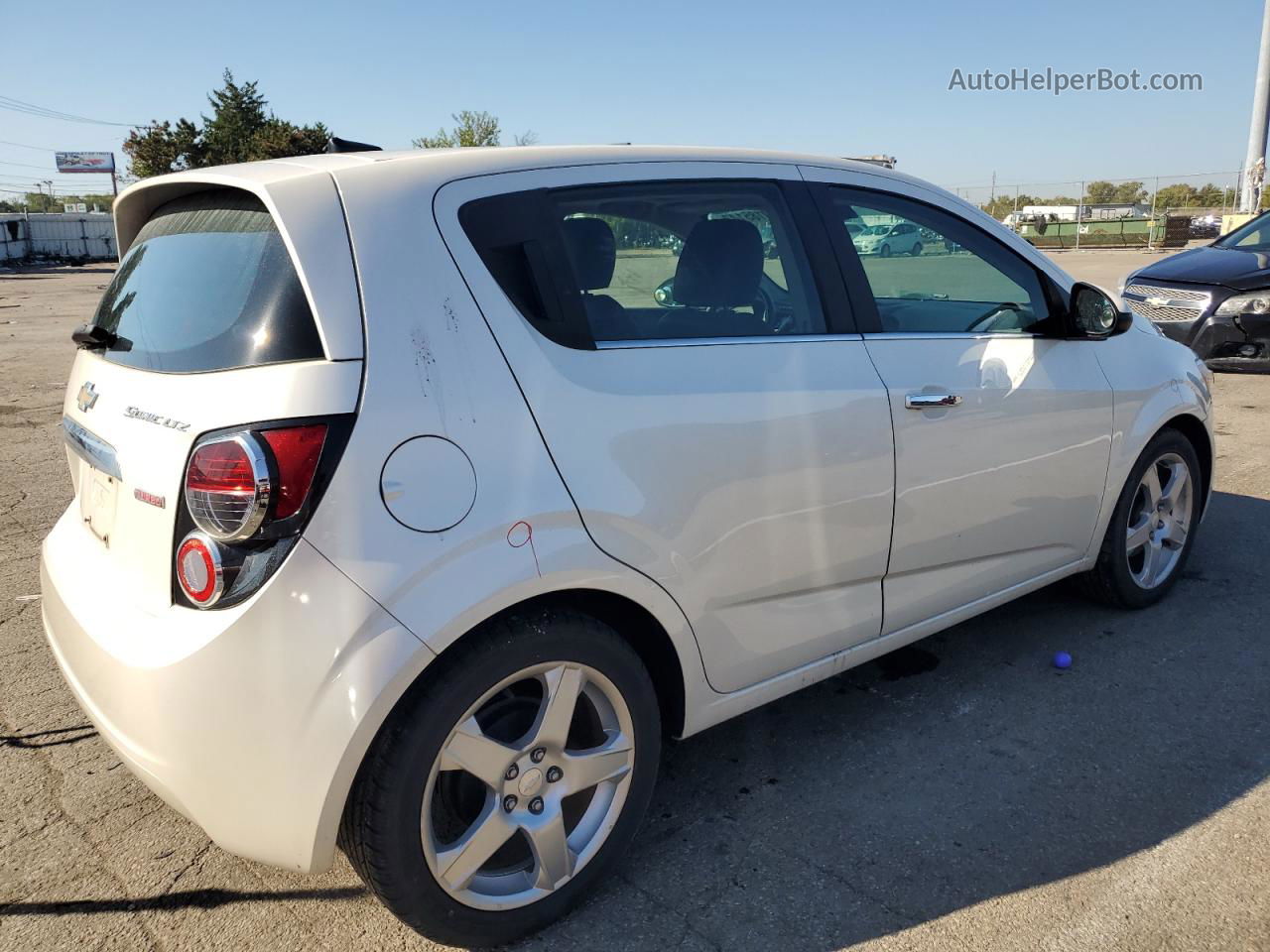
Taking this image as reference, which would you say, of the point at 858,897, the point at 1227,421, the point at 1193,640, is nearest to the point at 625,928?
the point at 858,897

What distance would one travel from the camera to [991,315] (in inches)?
136

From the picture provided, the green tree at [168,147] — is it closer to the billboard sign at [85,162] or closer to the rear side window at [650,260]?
the billboard sign at [85,162]

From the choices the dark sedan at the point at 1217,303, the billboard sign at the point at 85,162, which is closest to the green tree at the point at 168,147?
the billboard sign at the point at 85,162

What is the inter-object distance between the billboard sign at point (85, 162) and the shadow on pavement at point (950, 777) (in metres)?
Answer: 108

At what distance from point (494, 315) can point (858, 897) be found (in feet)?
5.43

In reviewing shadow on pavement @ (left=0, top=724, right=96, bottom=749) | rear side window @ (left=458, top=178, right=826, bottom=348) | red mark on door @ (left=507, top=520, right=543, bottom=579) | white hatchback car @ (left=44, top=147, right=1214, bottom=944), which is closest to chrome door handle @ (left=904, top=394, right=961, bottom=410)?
white hatchback car @ (left=44, top=147, right=1214, bottom=944)

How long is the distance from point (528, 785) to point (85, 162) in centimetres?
10923

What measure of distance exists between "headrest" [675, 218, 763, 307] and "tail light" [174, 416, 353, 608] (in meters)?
1.19

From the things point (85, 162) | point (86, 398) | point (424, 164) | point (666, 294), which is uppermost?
point (85, 162)

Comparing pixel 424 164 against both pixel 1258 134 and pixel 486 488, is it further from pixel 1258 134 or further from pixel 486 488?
pixel 1258 134

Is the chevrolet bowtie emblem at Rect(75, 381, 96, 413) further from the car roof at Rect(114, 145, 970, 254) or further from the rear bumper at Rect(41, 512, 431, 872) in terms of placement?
the rear bumper at Rect(41, 512, 431, 872)

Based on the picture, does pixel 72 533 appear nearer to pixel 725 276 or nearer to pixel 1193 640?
pixel 725 276

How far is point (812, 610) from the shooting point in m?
2.82

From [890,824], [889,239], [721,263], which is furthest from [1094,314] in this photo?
[890,824]
